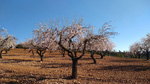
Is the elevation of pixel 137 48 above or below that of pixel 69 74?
above

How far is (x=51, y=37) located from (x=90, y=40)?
13.4 feet

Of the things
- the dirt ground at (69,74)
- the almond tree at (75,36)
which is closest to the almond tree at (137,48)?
the dirt ground at (69,74)

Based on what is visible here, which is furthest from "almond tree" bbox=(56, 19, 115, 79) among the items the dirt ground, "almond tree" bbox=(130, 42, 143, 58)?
"almond tree" bbox=(130, 42, 143, 58)

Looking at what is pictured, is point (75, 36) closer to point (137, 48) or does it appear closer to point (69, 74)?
point (69, 74)

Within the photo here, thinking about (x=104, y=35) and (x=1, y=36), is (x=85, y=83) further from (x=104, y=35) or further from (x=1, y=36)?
(x=1, y=36)

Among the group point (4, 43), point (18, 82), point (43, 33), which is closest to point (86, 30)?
point (43, 33)

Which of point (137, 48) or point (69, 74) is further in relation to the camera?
point (137, 48)

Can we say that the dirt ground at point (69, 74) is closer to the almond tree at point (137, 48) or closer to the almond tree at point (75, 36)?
the almond tree at point (75, 36)

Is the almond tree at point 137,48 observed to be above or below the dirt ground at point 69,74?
above

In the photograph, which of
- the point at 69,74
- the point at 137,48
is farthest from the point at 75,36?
the point at 137,48

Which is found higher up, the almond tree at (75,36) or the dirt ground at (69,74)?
the almond tree at (75,36)

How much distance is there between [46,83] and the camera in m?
8.65

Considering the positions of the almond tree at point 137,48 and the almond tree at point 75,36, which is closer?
the almond tree at point 75,36

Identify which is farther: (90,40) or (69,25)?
(69,25)
